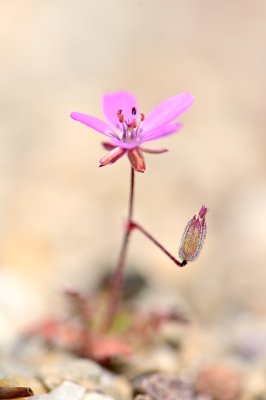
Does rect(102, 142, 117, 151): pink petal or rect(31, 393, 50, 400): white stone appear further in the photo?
rect(102, 142, 117, 151): pink petal

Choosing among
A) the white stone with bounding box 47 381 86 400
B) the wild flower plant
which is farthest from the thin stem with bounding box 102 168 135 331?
the white stone with bounding box 47 381 86 400

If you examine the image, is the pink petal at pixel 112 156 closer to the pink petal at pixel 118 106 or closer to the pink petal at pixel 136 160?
the pink petal at pixel 136 160

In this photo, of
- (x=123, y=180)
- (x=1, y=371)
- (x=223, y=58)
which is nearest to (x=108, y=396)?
(x=1, y=371)

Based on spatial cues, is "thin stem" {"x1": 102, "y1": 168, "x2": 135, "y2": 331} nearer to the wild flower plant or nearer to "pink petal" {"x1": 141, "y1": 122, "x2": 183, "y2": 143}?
the wild flower plant

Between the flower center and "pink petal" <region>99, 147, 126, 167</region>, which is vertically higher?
the flower center

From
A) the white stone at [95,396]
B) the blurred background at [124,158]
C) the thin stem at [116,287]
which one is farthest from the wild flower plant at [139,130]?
the blurred background at [124,158]

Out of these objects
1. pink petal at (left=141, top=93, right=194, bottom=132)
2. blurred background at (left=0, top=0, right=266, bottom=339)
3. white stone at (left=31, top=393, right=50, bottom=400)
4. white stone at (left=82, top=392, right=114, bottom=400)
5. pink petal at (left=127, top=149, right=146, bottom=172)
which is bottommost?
white stone at (left=31, top=393, right=50, bottom=400)
